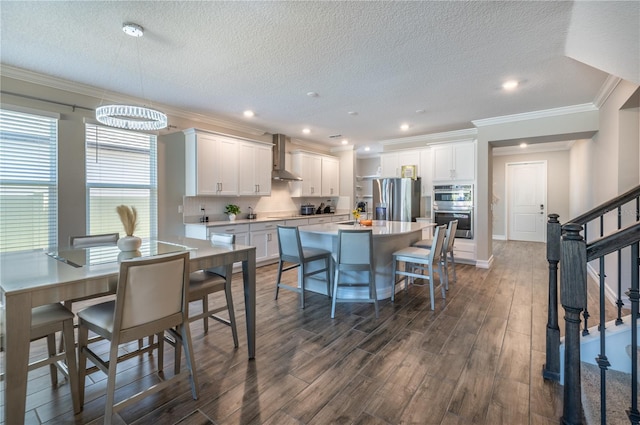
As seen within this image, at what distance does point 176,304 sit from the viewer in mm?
1810

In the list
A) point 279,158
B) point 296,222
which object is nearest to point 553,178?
point 296,222

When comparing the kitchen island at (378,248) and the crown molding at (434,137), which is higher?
the crown molding at (434,137)

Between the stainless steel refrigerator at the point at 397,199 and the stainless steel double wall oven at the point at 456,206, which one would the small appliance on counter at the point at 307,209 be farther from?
the stainless steel double wall oven at the point at 456,206

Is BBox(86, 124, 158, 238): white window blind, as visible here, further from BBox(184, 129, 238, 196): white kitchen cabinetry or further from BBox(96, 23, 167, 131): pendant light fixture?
BBox(96, 23, 167, 131): pendant light fixture

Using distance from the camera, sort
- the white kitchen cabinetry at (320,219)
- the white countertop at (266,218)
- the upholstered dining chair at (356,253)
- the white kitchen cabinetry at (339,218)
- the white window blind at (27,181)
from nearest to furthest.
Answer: the upholstered dining chair at (356,253), the white window blind at (27,181), the white countertop at (266,218), the white kitchen cabinetry at (320,219), the white kitchen cabinetry at (339,218)

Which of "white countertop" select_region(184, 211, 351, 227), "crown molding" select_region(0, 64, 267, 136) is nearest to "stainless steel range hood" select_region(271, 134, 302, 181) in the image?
"white countertop" select_region(184, 211, 351, 227)

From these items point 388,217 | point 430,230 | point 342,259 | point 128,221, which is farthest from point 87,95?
point 430,230

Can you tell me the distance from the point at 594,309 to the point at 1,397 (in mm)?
5272

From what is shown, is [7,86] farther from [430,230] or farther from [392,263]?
[430,230]

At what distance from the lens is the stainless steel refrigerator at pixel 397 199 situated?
597 cm

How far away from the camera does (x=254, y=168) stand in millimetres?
5527

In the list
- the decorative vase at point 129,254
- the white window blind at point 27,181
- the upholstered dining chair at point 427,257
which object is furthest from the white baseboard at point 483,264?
the white window blind at point 27,181

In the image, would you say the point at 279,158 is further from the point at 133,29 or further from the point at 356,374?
the point at 356,374

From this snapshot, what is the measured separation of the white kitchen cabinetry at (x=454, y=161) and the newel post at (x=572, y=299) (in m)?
4.51
